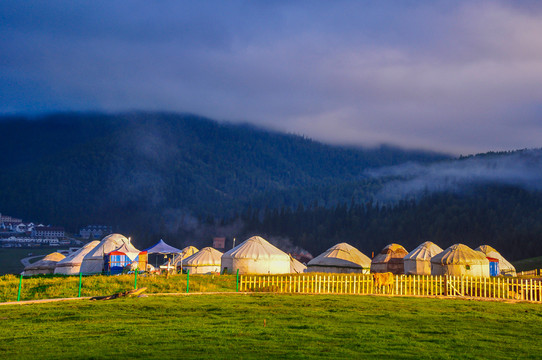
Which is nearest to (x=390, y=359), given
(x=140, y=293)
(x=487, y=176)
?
(x=140, y=293)

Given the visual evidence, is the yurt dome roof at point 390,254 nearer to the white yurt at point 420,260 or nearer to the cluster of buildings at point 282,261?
the cluster of buildings at point 282,261

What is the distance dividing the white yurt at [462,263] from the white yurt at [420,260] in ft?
21.7

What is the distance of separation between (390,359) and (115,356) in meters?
5.53

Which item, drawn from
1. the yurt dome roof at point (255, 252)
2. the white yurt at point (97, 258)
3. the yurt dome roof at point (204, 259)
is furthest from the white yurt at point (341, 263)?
the white yurt at point (97, 258)

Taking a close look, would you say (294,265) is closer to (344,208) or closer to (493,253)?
(493,253)

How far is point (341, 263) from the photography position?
5078cm

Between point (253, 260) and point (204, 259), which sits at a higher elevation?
point (253, 260)

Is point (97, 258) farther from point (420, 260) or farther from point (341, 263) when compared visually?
point (420, 260)

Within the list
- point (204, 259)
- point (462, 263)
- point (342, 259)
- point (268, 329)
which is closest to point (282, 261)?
point (342, 259)

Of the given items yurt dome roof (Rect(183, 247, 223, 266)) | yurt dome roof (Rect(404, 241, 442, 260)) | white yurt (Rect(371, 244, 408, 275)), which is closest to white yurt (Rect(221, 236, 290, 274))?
yurt dome roof (Rect(183, 247, 223, 266))

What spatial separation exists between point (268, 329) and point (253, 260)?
30443 mm

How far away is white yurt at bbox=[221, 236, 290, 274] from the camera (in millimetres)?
45000

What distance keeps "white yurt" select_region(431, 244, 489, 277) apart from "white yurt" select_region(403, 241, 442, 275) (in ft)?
21.7

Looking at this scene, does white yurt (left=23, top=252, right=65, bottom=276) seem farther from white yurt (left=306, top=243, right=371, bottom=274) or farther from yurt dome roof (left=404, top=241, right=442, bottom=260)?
yurt dome roof (left=404, top=241, right=442, bottom=260)
